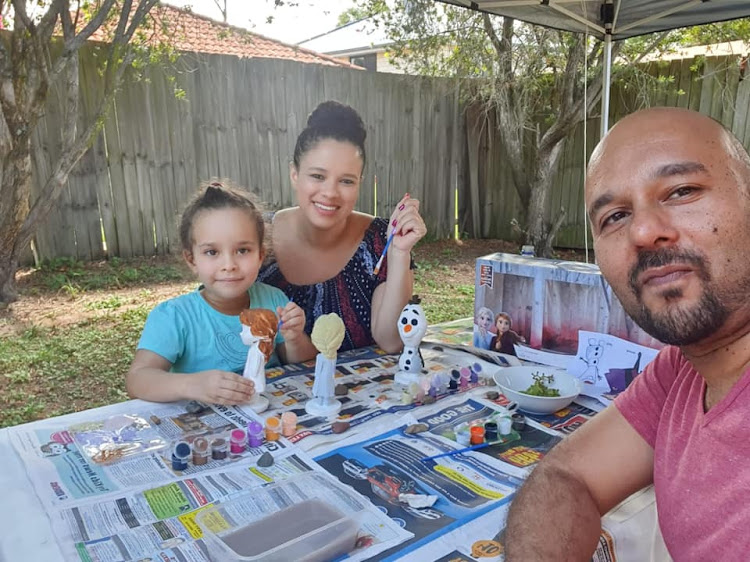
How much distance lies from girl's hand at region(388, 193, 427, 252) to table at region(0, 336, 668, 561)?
18.0 inches

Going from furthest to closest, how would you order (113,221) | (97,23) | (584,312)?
1. (113,221)
2. (97,23)
3. (584,312)

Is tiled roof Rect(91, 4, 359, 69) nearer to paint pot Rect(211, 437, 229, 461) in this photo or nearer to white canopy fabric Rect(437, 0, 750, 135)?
white canopy fabric Rect(437, 0, 750, 135)

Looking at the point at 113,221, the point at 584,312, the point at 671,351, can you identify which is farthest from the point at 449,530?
the point at 113,221

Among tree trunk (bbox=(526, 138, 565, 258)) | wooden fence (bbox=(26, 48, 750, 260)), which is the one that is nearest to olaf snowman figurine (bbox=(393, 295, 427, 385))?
wooden fence (bbox=(26, 48, 750, 260))

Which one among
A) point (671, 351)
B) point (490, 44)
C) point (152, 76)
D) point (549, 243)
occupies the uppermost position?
point (490, 44)

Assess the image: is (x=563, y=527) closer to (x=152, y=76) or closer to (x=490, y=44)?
(x=152, y=76)

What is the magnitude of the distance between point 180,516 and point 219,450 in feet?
0.67

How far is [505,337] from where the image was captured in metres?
1.82

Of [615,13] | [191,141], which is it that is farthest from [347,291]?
[191,141]

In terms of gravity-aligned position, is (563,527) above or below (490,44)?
below

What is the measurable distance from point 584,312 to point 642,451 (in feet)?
2.23

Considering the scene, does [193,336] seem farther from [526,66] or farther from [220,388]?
[526,66]

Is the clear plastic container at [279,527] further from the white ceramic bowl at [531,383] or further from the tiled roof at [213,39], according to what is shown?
the tiled roof at [213,39]

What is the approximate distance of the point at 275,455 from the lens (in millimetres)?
1169
